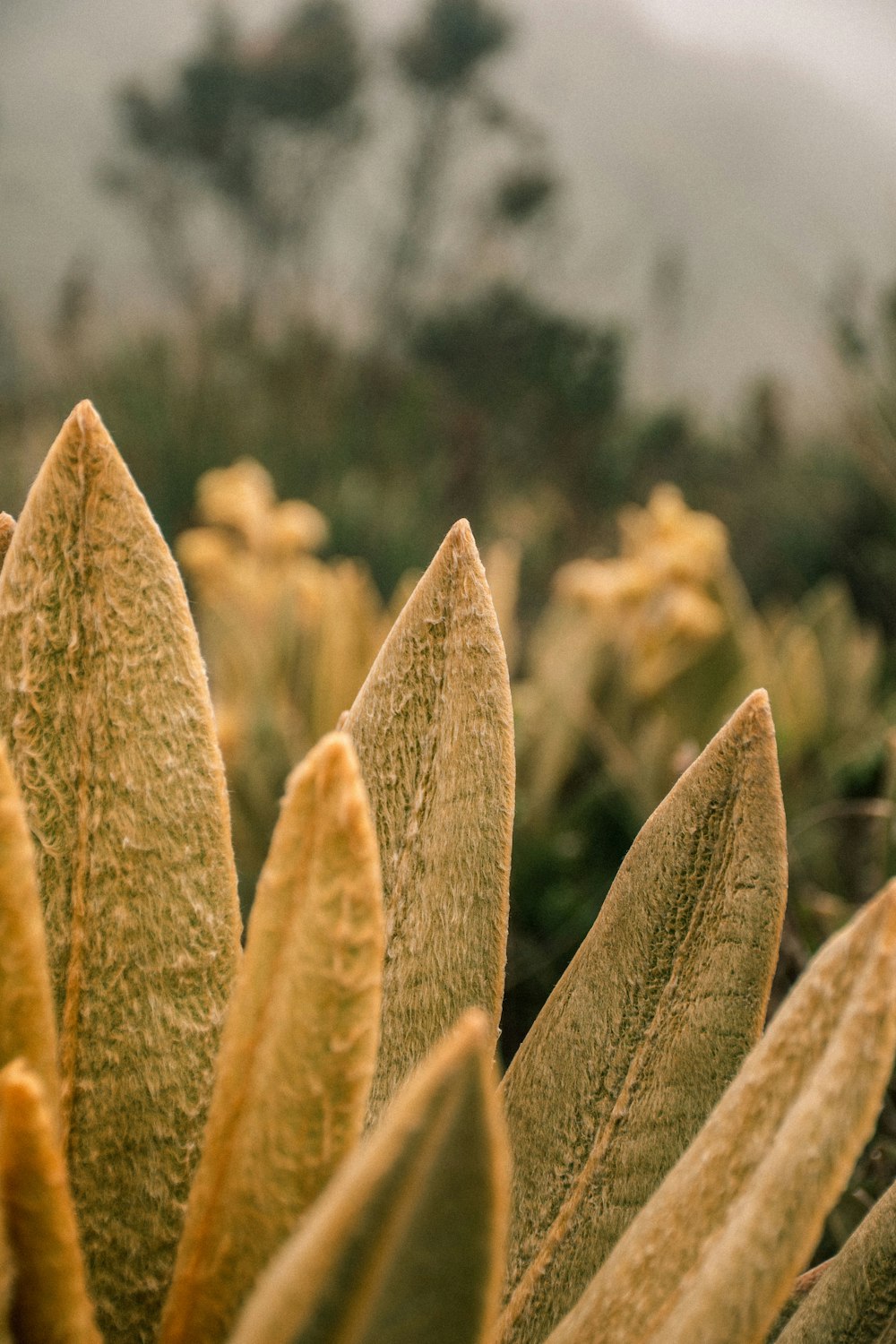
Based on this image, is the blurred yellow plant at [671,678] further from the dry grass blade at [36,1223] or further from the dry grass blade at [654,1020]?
the dry grass blade at [36,1223]

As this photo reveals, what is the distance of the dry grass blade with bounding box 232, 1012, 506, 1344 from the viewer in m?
0.13

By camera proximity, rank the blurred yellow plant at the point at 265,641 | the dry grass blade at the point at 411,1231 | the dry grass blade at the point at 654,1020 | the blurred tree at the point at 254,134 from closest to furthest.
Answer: the dry grass blade at the point at 411,1231
the dry grass blade at the point at 654,1020
the blurred yellow plant at the point at 265,641
the blurred tree at the point at 254,134

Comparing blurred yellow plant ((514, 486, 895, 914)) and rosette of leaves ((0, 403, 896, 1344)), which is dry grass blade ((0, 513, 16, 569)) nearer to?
rosette of leaves ((0, 403, 896, 1344))

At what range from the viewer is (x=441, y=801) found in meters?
0.25

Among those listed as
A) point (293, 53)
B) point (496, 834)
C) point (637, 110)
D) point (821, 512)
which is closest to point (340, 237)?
point (293, 53)

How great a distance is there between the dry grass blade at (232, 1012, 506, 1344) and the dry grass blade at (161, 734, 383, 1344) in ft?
0.12

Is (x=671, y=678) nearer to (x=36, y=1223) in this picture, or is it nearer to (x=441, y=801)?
(x=441, y=801)

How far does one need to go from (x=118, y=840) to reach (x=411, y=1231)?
4.7 inches

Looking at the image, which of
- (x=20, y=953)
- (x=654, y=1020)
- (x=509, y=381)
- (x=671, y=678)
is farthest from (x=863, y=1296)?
(x=509, y=381)

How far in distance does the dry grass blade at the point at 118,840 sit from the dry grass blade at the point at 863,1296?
134 mm

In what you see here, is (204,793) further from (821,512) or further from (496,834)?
(821,512)

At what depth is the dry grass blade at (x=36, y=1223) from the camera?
5.9 inches

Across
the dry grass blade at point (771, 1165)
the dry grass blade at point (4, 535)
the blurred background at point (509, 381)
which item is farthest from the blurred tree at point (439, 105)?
the dry grass blade at point (771, 1165)


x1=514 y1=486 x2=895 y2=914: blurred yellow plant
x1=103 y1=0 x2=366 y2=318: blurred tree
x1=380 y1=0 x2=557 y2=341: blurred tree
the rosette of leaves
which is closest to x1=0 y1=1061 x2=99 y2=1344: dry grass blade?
the rosette of leaves
